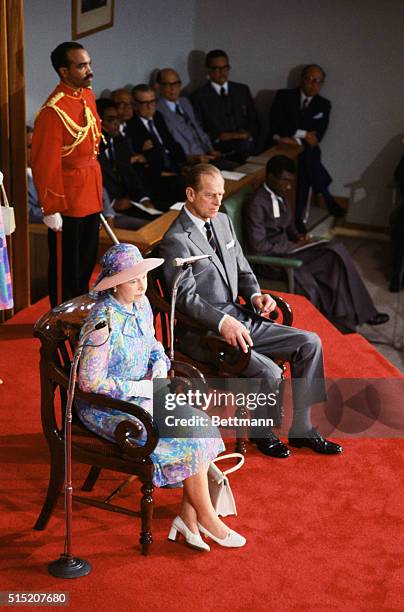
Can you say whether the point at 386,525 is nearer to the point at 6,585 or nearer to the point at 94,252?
the point at 6,585

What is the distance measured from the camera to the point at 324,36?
8.70 metres

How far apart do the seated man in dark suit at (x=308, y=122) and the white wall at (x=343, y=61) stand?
9.2 inches

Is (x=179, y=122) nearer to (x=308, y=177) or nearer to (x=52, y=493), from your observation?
(x=308, y=177)

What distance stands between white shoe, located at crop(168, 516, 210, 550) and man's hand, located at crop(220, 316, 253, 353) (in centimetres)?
79

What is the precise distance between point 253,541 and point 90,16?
4672 mm

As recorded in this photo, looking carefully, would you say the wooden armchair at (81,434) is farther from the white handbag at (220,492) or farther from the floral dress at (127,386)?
the white handbag at (220,492)

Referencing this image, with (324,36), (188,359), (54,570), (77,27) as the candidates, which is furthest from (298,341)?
(324,36)

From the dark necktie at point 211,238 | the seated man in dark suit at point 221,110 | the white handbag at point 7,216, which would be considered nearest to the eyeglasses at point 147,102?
the seated man in dark suit at point 221,110

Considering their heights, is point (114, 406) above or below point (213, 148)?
below

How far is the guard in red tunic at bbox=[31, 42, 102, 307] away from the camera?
15.8 feet

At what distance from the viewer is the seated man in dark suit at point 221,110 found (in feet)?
27.6

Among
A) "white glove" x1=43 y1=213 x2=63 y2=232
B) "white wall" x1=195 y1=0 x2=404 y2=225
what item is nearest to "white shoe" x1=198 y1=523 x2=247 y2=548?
"white glove" x1=43 y1=213 x2=63 y2=232

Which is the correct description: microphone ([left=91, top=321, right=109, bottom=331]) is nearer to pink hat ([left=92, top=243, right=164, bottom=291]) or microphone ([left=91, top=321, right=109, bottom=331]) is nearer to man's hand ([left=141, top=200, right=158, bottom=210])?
pink hat ([left=92, top=243, right=164, bottom=291])

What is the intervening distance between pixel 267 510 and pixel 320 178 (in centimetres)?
516
